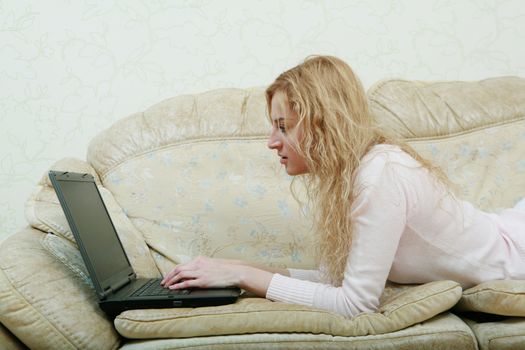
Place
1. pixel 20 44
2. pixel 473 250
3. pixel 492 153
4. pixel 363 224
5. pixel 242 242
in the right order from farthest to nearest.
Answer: pixel 20 44 → pixel 492 153 → pixel 242 242 → pixel 473 250 → pixel 363 224

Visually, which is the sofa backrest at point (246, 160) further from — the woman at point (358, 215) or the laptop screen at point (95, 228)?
the woman at point (358, 215)

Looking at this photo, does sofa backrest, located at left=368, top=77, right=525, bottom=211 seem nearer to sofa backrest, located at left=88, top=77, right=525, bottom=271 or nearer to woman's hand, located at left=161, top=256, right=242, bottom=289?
sofa backrest, located at left=88, top=77, right=525, bottom=271

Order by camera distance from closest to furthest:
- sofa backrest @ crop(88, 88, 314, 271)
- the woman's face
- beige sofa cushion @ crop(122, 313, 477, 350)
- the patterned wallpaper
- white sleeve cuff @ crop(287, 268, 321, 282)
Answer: beige sofa cushion @ crop(122, 313, 477, 350) → the woman's face → white sleeve cuff @ crop(287, 268, 321, 282) → sofa backrest @ crop(88, 88, 314, 271) → the patterned wallpaper

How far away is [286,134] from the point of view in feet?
4.11

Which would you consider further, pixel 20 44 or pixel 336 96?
pixel 20 44

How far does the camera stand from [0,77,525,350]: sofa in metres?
1.06

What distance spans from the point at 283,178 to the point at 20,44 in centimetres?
116

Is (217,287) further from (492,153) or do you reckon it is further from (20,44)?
(20,44)

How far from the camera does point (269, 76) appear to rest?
6.95 ft

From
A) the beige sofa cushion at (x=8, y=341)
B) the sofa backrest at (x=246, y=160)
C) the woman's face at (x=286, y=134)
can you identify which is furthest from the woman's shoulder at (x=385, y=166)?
the beige sofa cushion at (x=8, y=341)

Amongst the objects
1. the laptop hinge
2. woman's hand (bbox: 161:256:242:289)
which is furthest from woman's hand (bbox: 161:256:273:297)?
the laptop hinge

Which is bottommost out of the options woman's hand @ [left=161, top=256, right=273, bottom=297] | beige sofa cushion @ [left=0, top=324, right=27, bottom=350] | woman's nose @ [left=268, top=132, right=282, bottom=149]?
woman's hand @ [left=161, top=256, right=273, bottom=297]

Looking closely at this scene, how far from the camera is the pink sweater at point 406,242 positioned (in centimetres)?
113

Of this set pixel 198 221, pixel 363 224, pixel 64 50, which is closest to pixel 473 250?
pixel 363 224
